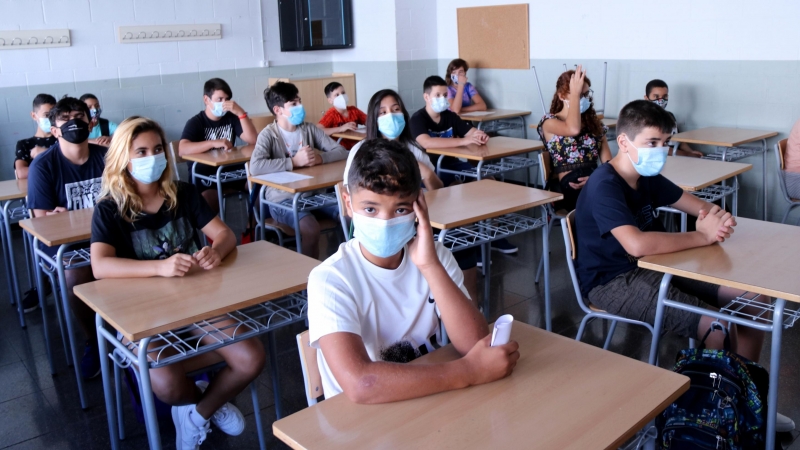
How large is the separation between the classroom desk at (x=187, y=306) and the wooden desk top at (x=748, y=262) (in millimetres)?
1182

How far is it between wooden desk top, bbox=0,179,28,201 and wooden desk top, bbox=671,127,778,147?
4.11 metres

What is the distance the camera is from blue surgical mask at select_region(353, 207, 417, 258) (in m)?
1.52

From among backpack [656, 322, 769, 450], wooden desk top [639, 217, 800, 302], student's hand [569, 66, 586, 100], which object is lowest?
backpack [656, 322, 769, 450]

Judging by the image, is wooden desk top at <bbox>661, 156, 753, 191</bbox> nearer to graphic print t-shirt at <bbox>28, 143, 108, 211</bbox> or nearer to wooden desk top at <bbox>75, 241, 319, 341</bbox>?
wooden desk top at <bbox>75, 241, 319, 341</bbox>

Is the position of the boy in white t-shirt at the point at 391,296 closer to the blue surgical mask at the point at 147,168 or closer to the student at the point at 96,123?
the blue surgical mask at the point at 147,168

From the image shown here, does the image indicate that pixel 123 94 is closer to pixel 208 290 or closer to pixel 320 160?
pixel 320 160

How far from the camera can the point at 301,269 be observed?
2209mm

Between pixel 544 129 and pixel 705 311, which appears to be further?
pixel 544 129

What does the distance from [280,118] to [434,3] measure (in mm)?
3527

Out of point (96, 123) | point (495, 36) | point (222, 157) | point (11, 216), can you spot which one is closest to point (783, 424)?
point (222, 157)

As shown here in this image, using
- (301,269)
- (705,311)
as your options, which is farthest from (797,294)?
(301,269)

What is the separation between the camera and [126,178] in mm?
2355

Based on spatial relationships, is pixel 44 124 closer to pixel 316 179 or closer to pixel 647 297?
pixel 316 179

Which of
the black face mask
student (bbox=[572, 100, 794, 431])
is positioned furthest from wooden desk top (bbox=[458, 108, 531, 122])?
the black face mask
